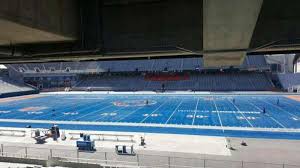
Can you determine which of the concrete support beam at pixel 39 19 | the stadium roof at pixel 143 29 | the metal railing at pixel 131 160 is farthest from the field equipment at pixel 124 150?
the concrete support beam at pixel 39 19

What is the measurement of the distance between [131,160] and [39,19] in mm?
10858

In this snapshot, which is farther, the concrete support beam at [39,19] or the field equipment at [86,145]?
the field equipment at [86,145]

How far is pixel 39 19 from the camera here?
4836mm

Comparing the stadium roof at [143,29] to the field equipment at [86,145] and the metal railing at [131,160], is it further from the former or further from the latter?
the field equipment at [86,145]

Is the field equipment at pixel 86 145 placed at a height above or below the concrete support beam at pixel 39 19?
below

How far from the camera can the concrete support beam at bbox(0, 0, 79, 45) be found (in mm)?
4254

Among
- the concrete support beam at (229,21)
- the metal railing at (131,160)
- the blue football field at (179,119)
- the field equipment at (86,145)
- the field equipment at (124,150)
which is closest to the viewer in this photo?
the concrete support beam at (229,21)

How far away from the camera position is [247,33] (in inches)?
194

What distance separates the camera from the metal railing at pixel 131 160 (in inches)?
513

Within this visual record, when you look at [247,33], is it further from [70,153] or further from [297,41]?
[70,153]

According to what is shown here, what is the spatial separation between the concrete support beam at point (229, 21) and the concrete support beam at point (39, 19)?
9.94 ft

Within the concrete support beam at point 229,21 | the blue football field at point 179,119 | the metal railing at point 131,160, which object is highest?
the concrete support beam at point 229,21

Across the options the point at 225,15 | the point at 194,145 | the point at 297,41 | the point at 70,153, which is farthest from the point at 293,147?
the point at 225,15

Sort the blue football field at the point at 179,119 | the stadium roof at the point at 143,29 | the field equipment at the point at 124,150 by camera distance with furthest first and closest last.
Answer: the blue football field at the point at 179,119, the field equipment at the point at 124,150, the stadium roof at the point at 143,29
